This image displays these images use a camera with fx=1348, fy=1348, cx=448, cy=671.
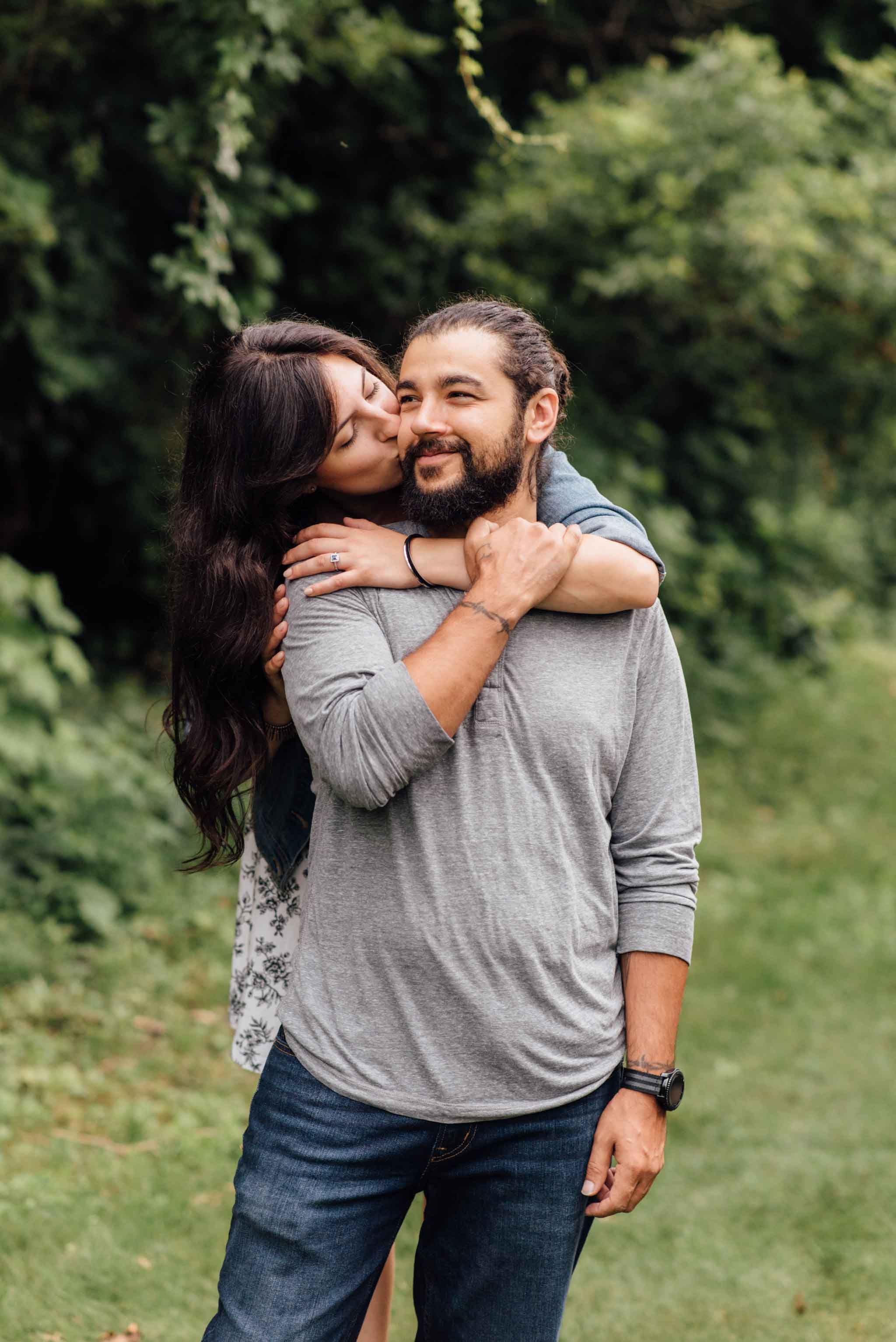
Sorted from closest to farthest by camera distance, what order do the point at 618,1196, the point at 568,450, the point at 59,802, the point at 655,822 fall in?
1. the point at 618,1196
2. the point at 655,822
3. the point at 59,802
4. the point at 568,450

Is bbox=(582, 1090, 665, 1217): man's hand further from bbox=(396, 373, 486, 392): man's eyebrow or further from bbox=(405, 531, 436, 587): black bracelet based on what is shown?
bbox=(396, 373, 486, 392): man's eyebrow

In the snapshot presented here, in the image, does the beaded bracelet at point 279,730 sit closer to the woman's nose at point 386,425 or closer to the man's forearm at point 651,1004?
the woman's nose at point 386,425

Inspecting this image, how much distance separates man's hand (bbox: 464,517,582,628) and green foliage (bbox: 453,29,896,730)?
3273 mm

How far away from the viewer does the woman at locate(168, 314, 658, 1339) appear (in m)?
2.03

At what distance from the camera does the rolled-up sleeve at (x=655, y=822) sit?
80.8 inches

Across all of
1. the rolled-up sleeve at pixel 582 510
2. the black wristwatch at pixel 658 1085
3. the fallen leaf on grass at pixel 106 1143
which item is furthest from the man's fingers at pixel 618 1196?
the fallen leaf on grass at pixel 106 1143

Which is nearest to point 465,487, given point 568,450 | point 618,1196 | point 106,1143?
point 618,1196

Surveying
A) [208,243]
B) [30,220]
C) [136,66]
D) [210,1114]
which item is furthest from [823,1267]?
[136,66]

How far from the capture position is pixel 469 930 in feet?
6.27

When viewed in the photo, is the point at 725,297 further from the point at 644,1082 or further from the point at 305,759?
the point at 644,1082

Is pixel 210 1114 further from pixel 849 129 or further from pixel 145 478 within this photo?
pixel 849 129

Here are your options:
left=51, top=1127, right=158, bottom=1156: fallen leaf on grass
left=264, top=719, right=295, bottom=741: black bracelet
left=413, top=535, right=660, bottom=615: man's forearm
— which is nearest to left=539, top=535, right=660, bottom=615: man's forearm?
left=413, top=535, right=660, bottom=615: man's forearm

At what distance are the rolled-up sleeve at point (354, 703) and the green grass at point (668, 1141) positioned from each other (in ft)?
5.96

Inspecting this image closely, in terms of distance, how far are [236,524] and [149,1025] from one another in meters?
3.04
